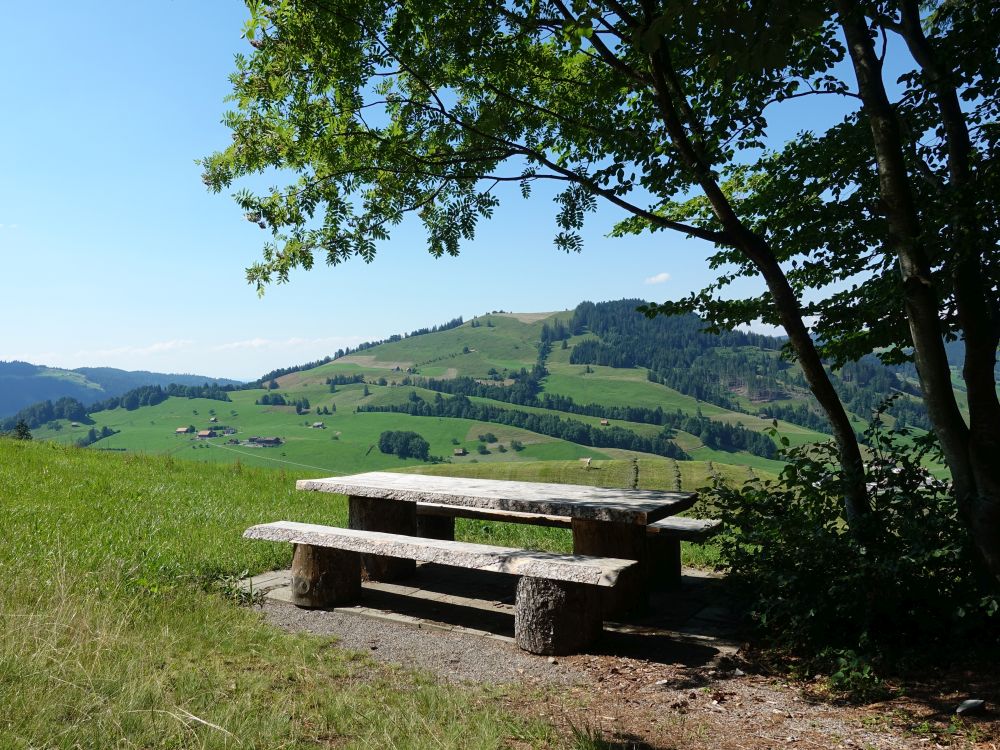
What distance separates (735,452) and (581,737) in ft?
446

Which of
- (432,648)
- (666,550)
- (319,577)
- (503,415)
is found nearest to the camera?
(432,648)

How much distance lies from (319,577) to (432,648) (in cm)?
137

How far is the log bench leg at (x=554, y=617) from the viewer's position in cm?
474

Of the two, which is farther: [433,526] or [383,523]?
[433,526]

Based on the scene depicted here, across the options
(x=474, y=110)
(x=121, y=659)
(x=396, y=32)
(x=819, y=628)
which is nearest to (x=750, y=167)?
(x=474, y=110)

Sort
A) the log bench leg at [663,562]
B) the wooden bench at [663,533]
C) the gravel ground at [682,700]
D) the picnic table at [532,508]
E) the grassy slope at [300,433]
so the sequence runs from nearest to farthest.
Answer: the gravel ground at [682,700] → the picnic table at [532,508] → the wooden bench at [663,533] → the log bench leg at [663,562] → the grassy slope at [300,433]

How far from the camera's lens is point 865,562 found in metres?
4.34

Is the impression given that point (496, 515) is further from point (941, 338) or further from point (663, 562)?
point (941, 338)

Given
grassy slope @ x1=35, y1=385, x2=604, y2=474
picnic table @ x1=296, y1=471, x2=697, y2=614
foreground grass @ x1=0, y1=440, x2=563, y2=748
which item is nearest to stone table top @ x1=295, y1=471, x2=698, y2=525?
picnic table @ x1=296, y1=471, x2=697, y2=614

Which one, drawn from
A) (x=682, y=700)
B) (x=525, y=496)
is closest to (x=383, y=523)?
(x=525, y=496)

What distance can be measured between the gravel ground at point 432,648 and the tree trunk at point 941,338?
2768 millimetres

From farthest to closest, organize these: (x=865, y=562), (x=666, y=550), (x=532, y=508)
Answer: (x=666, y=550)
(x=532, y=508)
(x=865, y=562)

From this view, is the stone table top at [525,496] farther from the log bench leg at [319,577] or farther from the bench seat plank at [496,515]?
the log bench leg at [319,577]

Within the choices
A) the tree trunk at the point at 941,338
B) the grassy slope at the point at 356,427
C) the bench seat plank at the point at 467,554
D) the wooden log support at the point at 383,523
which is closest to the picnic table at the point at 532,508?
the wooden log support at the point at 383,523
